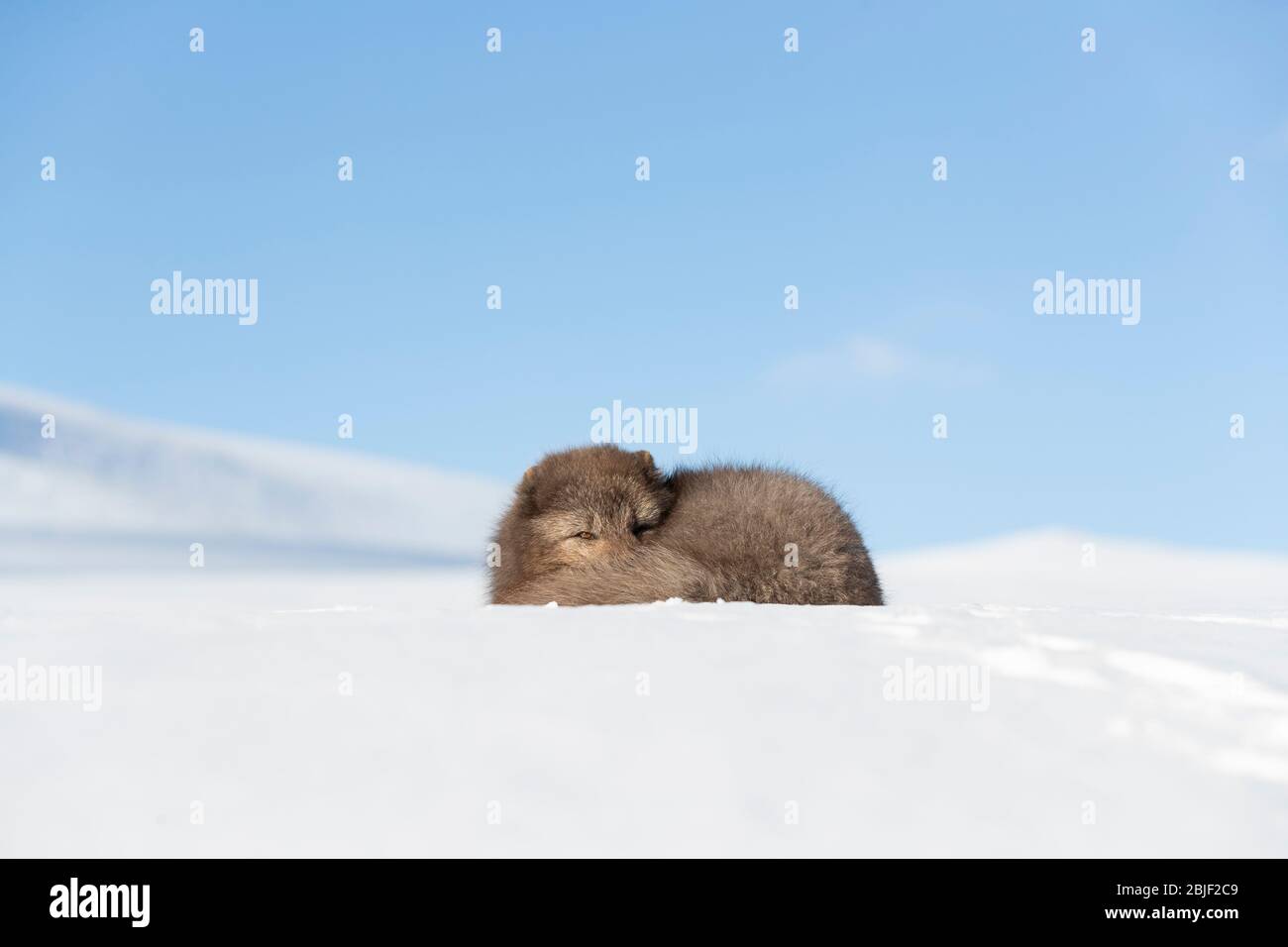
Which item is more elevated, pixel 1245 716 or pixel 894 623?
pixel 894 623

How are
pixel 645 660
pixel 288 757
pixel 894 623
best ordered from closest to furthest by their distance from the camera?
pixel 288 757 → pixel 645 660 → pixel 894 623

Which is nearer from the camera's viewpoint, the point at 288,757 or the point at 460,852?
the point at 460,852

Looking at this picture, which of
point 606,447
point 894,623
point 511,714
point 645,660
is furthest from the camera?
point 606,447

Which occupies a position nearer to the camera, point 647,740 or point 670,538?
point 647,740

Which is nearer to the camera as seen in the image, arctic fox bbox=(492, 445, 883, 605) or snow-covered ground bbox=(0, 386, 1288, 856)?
snow-covered ground bbox=(0, 386, 1288, 856)

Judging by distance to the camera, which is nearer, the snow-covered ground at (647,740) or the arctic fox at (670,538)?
the snow-covered ground at (647,740)

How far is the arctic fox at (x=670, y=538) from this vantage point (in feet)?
17.2

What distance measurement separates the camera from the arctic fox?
5.24 meters

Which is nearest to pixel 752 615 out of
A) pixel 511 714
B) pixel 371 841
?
pixel 511 714

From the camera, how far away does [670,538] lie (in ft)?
18.3

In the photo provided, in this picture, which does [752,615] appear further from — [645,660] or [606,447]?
[606,447]
